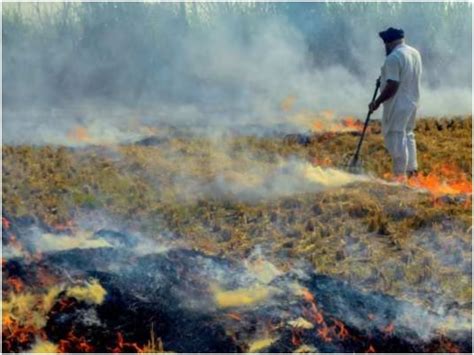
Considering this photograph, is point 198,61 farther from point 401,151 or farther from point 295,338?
point 295,338

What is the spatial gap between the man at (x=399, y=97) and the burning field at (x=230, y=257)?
11.8 inches

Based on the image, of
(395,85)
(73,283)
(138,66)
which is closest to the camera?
(73,283)

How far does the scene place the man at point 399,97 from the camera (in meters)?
7.93

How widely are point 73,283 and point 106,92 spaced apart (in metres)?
9.37

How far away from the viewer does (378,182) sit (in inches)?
308

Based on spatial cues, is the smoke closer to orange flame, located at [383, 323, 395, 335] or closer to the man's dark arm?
the man's dark arm

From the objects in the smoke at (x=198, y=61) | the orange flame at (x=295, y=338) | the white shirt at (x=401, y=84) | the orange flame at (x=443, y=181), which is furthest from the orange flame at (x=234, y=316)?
the smoke at (x=198, y=61)

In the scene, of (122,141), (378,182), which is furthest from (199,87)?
(378,182)

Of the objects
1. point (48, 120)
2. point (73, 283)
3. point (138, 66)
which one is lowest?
point (73, 283)

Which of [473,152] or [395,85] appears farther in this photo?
[473,152]

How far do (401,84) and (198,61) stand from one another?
266 inches

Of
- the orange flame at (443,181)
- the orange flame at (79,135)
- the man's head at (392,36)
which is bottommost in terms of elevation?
the orange flame at (443,181)

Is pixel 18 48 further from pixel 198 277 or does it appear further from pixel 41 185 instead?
pixel 198 277

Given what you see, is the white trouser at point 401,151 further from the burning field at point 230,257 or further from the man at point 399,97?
the burning field at point 230,257
